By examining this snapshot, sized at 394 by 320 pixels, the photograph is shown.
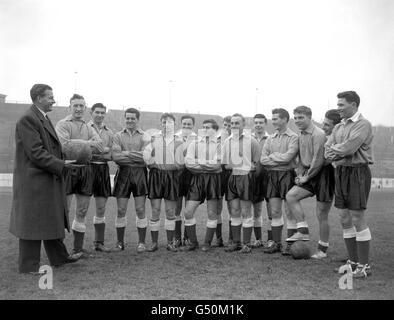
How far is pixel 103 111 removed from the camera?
23.8ft

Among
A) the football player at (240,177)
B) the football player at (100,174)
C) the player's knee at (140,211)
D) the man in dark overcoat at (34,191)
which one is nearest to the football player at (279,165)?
the football player at (240,177)

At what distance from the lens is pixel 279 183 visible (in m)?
6.98

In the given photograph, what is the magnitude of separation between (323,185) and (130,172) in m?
3.23

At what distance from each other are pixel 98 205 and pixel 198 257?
1.94 meters

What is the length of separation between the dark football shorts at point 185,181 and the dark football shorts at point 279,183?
57.2 inches

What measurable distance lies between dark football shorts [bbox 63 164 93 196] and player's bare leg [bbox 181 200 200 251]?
167cm

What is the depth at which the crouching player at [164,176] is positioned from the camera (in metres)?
7.10

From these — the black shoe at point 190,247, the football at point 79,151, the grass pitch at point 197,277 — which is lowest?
the black shoe at point 190,247

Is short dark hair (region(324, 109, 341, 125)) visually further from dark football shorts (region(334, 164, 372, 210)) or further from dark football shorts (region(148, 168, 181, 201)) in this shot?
dark football shorts (region(148, 168, 181, 201))

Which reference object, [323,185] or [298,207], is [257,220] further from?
[323,185]

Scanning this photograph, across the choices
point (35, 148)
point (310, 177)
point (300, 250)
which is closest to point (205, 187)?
point (310, 177)

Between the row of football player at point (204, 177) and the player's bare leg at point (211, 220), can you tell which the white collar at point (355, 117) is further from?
the player's bare leg at point (211, 220)
